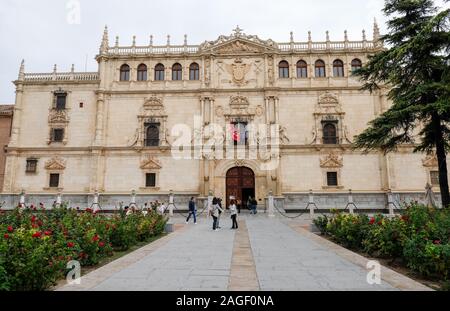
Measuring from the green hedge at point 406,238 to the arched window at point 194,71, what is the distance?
76.8 feet

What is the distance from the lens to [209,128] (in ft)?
99.3

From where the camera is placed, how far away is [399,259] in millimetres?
8391

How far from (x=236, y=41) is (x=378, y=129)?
19.9 meters

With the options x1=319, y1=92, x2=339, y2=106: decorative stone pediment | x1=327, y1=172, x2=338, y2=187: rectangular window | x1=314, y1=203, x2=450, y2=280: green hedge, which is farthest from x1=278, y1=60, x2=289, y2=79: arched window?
x1=314, y1=203, x2=450, y2=280: green hedge

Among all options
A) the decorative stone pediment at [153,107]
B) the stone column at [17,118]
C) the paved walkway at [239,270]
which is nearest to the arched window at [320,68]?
the decorative stone pediment at [153,107]

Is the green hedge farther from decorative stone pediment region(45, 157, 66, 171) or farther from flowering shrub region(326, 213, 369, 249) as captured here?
decorative stone pediment region(45, 157, 66, 171)

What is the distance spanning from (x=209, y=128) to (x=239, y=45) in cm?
926

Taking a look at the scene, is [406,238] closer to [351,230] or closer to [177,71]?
[351,230]

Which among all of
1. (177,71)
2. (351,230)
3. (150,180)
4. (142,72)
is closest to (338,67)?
(177,71)

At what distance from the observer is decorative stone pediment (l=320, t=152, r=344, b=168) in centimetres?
2935

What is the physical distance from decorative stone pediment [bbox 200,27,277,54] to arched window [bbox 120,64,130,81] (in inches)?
313

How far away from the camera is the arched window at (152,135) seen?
1213 inches

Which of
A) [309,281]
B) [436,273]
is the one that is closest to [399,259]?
[436,273]

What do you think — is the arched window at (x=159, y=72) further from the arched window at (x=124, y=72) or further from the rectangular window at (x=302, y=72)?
the rectangular window at (x=302, y=72)
